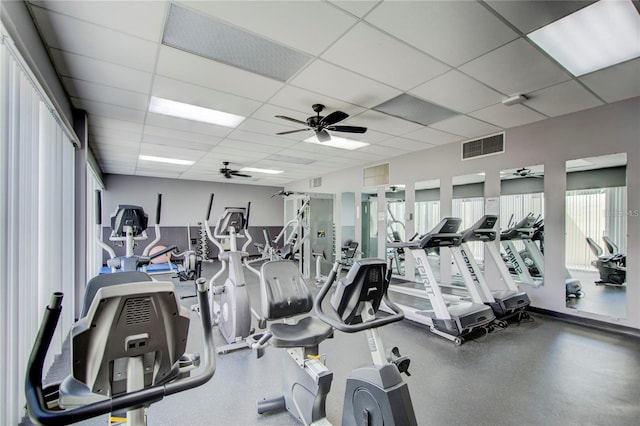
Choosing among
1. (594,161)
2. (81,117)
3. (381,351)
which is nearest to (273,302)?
(381,351)

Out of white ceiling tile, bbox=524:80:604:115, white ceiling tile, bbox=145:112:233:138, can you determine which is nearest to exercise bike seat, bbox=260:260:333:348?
white ceiling tile, bbox=145:112:233:138

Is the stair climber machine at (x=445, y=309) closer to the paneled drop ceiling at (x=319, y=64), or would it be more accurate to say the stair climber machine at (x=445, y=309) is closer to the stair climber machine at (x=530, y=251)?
the stair climber machine at (x=530, y=251)

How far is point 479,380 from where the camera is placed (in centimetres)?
244

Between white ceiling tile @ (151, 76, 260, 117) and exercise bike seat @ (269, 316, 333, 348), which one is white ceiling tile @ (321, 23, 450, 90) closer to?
white ceiling tile @ (151, 76, 260, 117)

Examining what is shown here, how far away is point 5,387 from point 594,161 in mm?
6291

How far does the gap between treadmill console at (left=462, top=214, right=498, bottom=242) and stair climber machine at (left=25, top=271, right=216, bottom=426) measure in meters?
3.71

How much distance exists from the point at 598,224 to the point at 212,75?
548 cm

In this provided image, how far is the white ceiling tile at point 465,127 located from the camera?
13.6 feet

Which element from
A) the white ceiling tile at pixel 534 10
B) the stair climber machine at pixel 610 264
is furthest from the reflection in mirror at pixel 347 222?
the white ceiling tile at pixel 534 10

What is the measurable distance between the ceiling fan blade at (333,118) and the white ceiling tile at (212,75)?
67 centimetres

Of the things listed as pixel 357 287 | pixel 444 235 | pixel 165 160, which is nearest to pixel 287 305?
pixel 357 287

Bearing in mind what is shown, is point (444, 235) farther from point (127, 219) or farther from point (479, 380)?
point (127, 219)

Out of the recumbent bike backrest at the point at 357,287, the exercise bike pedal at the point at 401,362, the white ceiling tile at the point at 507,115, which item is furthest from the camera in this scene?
the white ceiling tile at the point at 507,115

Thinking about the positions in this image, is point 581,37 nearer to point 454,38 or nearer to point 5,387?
point 454,38
